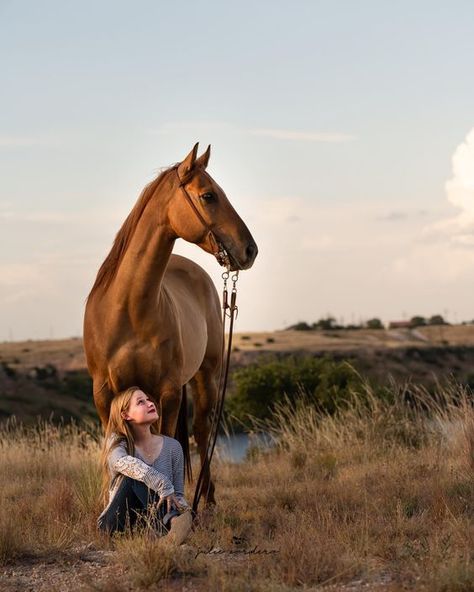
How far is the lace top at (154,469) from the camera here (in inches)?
269

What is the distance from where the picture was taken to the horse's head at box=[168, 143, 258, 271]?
7273mm

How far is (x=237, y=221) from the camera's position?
24.1 ft

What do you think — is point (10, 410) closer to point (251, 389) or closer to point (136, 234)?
point (251, 389)

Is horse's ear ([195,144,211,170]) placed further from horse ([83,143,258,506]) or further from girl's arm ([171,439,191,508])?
girl's arm ([171,439,191,508])

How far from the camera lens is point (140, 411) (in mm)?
7129

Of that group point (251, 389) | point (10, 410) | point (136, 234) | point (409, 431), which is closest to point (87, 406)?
point (10, 410)

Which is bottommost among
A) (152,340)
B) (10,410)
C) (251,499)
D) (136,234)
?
(10,410)

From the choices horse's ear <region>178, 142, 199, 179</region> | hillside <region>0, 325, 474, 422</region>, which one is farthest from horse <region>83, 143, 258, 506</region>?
hillside <region>0, 325, 474, 422</region>

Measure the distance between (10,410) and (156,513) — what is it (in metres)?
41.7

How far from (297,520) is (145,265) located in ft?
7.77

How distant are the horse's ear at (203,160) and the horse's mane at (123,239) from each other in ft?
0.93

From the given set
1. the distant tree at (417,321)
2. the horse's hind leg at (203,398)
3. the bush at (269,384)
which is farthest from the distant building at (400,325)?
the horse's hind leg at (203,398)

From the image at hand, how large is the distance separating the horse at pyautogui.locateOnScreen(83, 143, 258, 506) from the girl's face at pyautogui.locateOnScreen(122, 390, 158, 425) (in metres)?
0.41

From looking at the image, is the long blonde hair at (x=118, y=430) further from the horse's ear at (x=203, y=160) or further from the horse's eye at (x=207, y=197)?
the horse's ear at (x=203, y=160)
